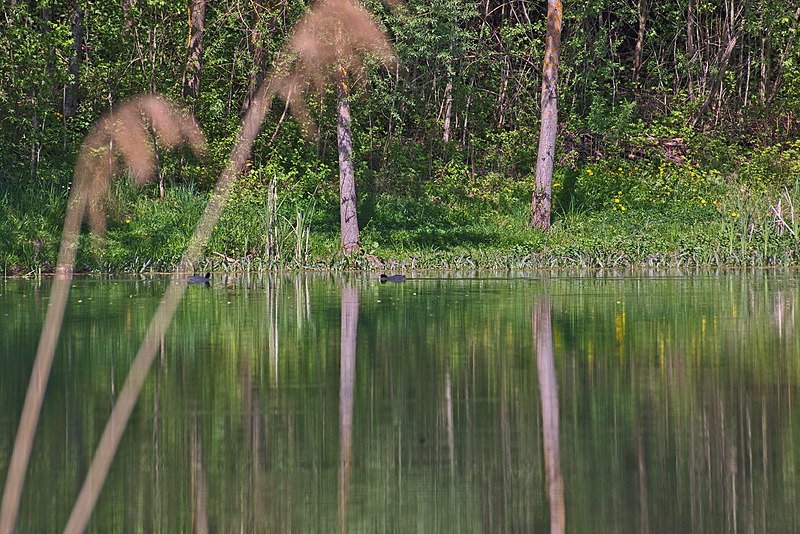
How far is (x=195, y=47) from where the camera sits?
26.7 m

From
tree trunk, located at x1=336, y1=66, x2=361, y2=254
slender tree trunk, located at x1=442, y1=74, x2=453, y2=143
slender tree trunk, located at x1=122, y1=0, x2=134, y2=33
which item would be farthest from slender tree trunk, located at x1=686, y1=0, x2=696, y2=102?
slender tree trunk, located at x1=122, y1=0, x2=134, y2=33

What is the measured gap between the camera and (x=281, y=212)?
23.5 meters

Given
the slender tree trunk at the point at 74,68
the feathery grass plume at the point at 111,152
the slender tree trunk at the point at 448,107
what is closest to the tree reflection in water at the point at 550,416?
the feathery grass plume at the point at 111,152

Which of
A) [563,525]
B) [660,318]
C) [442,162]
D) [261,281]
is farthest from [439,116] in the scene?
[563,525]

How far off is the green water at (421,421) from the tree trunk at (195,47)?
46.5ft

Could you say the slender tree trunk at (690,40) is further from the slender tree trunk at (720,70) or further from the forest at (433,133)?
the slender tree trunk at (720,70)

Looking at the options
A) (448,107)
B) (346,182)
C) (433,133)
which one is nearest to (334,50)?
(346,182)

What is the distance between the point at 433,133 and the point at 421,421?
22.3 meters

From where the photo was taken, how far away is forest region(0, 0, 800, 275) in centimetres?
2198

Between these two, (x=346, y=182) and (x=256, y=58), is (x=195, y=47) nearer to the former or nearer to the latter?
(x=256, y=58)

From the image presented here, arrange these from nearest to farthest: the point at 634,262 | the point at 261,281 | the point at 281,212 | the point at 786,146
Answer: the point at 261,281
the point at 634,262
the point at 281,212
the point at 786,146

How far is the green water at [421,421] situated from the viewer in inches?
199

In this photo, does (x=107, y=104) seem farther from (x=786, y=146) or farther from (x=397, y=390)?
(x=397, y=390)

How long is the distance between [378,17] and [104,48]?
18.9 feet
